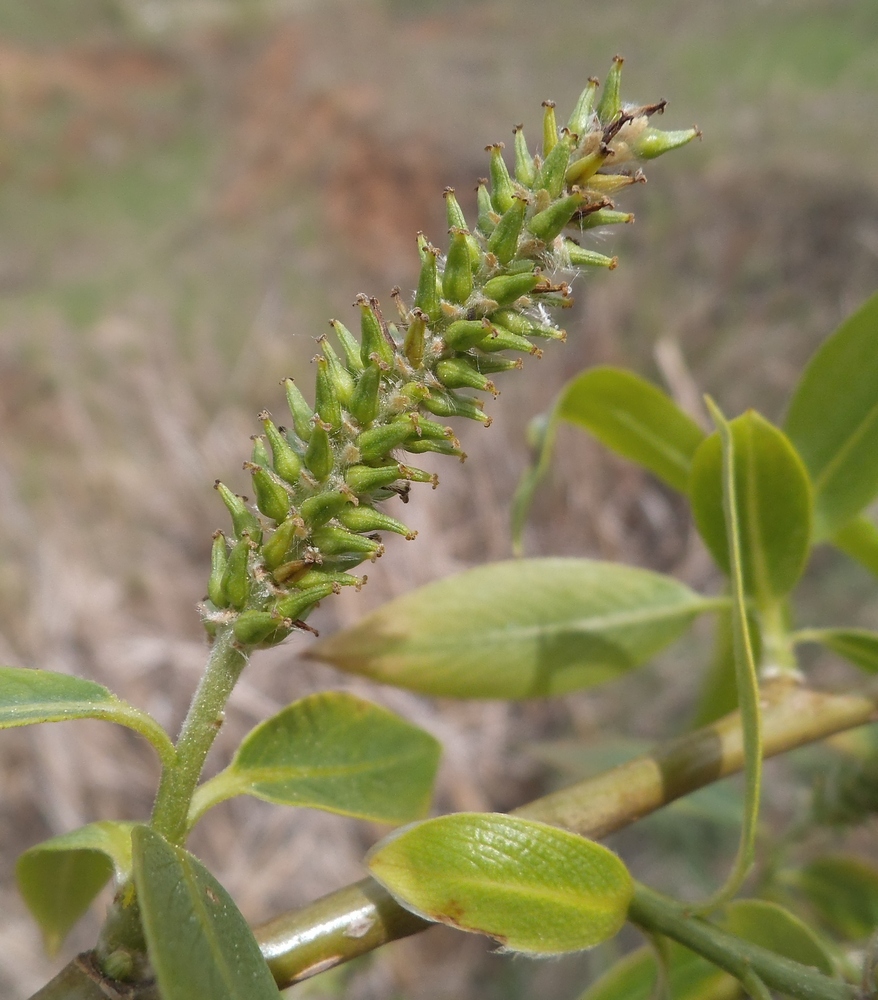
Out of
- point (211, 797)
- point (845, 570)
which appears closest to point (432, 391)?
point (211, 797)

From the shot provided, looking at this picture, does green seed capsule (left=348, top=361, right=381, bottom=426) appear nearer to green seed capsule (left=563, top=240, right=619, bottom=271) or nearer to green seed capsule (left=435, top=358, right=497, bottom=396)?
green seed capsule (left=435, top=358, right=497, bottom=396)

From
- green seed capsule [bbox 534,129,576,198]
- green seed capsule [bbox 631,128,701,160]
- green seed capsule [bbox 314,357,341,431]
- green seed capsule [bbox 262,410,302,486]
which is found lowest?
green seed capsule [bbox 262,410,302,486]

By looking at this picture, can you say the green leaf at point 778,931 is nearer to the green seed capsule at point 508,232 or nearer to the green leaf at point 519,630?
the green leaf at point 519,630

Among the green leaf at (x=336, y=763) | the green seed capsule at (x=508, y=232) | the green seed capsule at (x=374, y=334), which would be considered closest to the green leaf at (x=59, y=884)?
the green leaf at (x=336, y=763)

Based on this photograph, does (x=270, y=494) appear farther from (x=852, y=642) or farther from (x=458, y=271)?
(x=852, y=642)

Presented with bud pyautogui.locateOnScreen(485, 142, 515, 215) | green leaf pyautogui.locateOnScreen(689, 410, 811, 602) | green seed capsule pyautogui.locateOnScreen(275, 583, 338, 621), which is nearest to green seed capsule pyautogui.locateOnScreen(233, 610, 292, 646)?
green seed capsule pyautogui.locateOnScreen(275, 583, 338, 621)

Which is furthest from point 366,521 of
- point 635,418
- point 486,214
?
point 635,418
